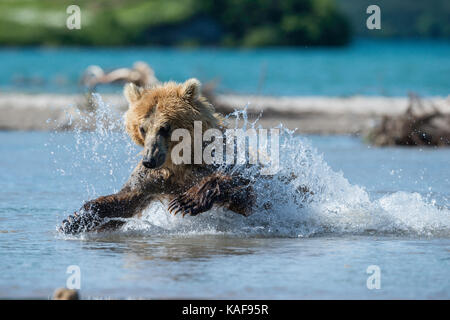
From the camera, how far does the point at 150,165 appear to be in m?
6.93

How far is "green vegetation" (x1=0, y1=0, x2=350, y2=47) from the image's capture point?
269 feet

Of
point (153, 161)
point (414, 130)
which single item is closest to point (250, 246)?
point (153, 161)

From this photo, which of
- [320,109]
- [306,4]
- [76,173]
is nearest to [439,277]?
[76,173]

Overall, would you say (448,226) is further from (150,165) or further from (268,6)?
(268,6)

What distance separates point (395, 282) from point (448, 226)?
208 centimetres

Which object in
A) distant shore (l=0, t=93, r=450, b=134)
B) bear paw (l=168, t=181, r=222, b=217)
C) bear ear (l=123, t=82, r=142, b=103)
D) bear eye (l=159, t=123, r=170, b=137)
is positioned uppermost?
distant shore (l=0, t=93, r=450, b=134)

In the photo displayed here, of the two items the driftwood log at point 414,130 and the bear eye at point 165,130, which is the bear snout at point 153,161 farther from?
the driftwood log at point 414,130

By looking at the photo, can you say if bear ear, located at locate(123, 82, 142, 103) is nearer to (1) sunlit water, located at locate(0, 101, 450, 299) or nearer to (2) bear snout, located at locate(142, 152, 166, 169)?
(2) bear snout, located at locate(142, 152, 166, 169)

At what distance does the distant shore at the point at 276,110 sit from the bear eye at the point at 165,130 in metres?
7.69

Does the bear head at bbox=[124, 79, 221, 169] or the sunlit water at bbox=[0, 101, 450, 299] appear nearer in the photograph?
the sunlit water at bbox=[0, 101, 450, 299]

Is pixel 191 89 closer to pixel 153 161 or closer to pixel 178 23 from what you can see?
pixel 153 161

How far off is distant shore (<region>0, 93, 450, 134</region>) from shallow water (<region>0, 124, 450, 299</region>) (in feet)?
19.6

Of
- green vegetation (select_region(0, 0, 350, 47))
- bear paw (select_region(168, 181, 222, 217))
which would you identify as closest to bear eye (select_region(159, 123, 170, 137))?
bear paw (select_region(168, 181, 222, 217))
